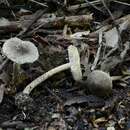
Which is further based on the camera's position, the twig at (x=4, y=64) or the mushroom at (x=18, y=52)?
the twig at (x=4, y=64)

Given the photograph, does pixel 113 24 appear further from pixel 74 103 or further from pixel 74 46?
pixel 74 103

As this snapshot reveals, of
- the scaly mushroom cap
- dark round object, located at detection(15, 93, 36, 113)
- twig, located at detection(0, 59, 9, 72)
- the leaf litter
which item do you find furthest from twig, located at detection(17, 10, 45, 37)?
dark round object, located at detection(15, 93, 36, 113)

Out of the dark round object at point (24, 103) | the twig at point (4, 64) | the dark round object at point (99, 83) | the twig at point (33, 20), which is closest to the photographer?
the dark round object at point (24, 103)

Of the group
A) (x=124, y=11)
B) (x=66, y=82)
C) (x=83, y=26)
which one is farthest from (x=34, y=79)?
(x=124, y=11)

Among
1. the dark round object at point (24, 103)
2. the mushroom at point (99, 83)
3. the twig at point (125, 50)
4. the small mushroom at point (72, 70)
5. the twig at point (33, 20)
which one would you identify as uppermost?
the twig at point (33, 20)

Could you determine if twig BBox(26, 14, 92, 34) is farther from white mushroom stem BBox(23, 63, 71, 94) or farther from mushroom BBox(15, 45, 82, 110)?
white mushroom stem BBox(23, 63, 71, 94)

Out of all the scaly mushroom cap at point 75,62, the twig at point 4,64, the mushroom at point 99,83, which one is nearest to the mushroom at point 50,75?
the scaly mushroom cap at point 75,62

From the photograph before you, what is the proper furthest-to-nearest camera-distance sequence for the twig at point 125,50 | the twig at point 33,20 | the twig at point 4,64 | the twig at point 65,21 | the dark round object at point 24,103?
the twig at point 65,21 → the twig at point 33,20 → the twig at point 125,50 → the twig at point 4,64 → the dark round object at point 24,103

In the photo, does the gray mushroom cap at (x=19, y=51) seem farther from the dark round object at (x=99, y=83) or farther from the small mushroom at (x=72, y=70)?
the dark round object at (x=99, y=83)

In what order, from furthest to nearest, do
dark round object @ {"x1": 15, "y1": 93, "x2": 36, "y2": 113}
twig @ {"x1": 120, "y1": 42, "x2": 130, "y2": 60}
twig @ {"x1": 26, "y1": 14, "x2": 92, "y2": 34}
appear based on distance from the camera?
twig @ {"x1": 26, "y1": 14, "x2": 92, "y2": 34}
twig @ {"x1": 120, "y1": 42, "x2": 130, "y2": 60}
dark round object @ {"x1": 15, "y1": 93, "x2": 36, "y2": 113}
